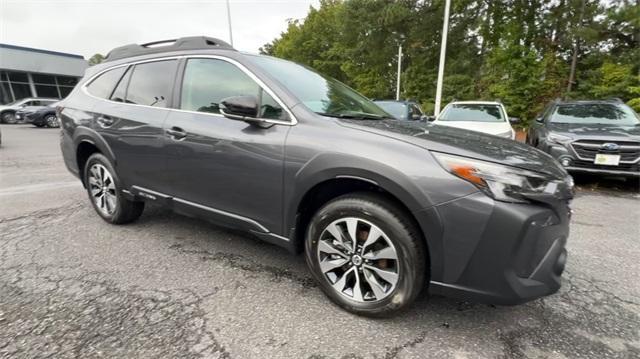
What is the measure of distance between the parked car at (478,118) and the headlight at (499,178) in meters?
6.45

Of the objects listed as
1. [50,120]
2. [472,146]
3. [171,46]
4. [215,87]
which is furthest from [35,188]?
[50,120]

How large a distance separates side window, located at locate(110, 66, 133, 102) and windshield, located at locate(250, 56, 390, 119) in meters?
1.46

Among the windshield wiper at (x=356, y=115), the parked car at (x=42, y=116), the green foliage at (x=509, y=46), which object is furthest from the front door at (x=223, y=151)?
the parked car at (x=42, y=116)

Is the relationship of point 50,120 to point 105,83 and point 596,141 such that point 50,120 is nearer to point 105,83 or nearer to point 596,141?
point 105,83

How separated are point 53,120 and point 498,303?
900 inches

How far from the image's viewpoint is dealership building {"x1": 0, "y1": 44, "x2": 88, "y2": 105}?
29297 millimetres

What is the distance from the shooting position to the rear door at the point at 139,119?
2984 millimetres

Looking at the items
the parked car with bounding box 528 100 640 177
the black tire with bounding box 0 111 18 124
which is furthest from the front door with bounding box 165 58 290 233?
the black tire with bounding box 0 111 18 124

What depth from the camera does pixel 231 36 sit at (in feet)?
63.5

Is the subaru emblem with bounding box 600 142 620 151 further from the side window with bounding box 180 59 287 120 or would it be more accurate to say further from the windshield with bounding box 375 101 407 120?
the side window with bounding box 180 59 287 120

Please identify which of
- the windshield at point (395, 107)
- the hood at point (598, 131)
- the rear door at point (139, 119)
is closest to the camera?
the rear door at point (139, 119)

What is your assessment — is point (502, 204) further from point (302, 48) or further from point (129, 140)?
point (302, 48)

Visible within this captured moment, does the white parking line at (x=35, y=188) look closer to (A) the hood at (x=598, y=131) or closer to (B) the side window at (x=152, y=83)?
(B) the side window at (x=152, y=83)

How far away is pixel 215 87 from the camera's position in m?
2.77
